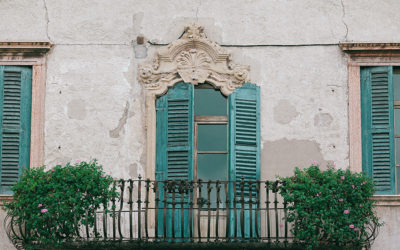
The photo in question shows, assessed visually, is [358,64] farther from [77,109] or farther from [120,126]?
[77,109]

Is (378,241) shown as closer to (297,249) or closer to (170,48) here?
(297,249)

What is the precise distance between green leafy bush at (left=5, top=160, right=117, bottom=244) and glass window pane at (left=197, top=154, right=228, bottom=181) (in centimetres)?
136

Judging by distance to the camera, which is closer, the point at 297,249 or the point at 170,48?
the point at 297,249

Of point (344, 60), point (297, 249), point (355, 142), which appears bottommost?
point (297, 249)

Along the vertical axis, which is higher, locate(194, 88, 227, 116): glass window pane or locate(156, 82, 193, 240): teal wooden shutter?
locate(194, 88, 227, 116): glass window pane

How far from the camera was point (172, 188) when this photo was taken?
1559 cm

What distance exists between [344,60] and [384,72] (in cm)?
53

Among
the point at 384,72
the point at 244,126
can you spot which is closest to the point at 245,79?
the point at 244,126

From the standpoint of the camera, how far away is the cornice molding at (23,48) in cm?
1658

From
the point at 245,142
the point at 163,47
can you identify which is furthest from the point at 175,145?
the point at 163,47

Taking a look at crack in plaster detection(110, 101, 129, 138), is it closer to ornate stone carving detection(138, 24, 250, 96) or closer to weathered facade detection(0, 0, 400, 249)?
weathered facade detection(0, 0, 400, 249)

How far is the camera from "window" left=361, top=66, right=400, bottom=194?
642 inches

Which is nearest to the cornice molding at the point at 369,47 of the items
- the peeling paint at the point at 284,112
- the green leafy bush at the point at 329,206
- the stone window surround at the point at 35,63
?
the peeling paint at the point at 284,112

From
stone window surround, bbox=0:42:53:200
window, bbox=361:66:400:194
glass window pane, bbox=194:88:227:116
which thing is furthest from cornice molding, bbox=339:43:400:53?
stone window surround, bbox=0:42:53:200
